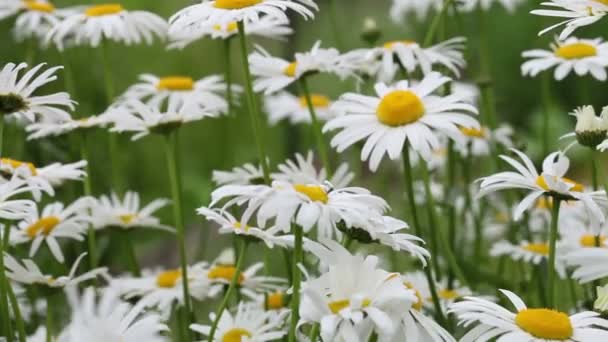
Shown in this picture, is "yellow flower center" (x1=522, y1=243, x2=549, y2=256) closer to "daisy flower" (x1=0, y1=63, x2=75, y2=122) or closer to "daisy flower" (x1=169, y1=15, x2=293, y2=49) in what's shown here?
"daisy flower" (x1=169, y1=15, x2=293, y2=49)

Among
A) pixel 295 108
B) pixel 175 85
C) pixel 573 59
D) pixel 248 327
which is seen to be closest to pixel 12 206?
pixel 248 327

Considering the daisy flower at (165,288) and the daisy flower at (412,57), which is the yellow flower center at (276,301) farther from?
the daisy flower at (412,57)

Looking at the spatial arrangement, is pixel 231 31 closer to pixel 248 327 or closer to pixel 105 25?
pixel 105 25

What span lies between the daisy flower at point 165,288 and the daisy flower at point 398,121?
0.68 feet

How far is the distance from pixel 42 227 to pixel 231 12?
0.24m

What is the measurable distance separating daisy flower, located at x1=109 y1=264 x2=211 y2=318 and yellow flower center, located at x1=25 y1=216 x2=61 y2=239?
0.06 m

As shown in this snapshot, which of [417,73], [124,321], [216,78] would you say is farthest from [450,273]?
[124,321]

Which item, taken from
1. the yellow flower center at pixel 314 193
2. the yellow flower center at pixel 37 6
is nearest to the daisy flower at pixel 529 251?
the yellow flower center at pixel 314 193

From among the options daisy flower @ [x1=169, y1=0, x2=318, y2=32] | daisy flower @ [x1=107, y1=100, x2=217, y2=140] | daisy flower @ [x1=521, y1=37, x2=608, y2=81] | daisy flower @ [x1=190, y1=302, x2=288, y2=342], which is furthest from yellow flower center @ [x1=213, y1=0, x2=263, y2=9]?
daisy flower @ [x1=521, y1=37, x2=608, y2=81]

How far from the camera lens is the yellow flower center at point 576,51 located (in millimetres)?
843

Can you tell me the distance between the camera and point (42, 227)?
2.41ft

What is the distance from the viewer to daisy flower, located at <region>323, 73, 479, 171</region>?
0.57m

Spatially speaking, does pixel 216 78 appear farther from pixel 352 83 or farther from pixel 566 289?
pixel 566 289

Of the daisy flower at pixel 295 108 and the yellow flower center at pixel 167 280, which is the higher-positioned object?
the daisy flower at pixel 295 108
